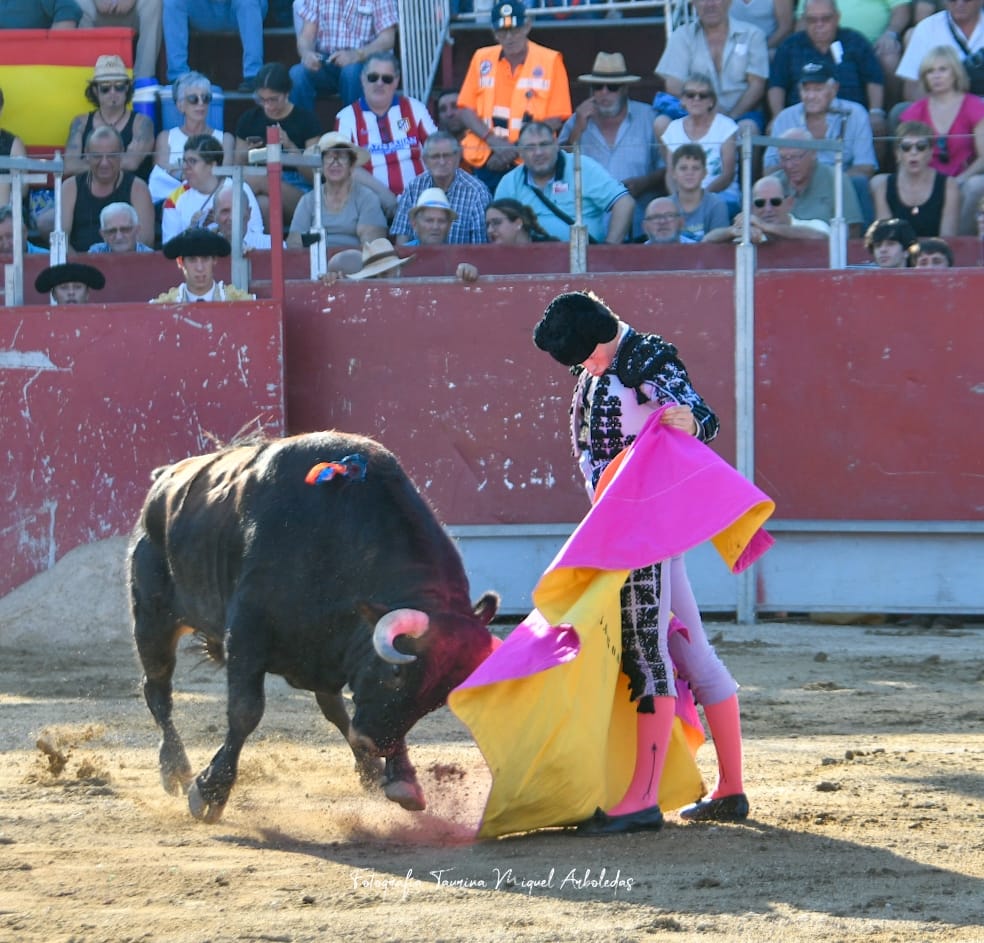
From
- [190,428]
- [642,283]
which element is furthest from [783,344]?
[190,428]

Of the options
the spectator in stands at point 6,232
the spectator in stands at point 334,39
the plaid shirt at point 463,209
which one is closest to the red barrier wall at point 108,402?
the spectator in stands at point 6,232

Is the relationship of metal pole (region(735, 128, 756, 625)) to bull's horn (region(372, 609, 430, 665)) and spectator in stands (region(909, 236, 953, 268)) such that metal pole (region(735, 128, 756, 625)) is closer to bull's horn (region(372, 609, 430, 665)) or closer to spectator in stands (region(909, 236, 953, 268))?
spectator in stands (region(909, 236, 953, 268))

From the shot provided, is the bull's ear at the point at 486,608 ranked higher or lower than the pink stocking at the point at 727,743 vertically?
higher

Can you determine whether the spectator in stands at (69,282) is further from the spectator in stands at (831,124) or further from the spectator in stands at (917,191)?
the spectator in stands at (917,191)

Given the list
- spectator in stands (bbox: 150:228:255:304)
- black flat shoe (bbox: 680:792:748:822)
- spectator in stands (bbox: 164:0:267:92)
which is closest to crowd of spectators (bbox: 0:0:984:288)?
spectator in stands (bbox: 150:228:255:304)

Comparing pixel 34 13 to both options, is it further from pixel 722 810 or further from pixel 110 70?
pixel 722 810

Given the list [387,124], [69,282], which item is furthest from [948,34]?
[69,282]

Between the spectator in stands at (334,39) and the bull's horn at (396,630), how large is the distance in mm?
6816

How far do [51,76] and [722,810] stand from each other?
795 centimetres

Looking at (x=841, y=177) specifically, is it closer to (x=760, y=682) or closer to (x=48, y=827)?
(x=760, y=682)

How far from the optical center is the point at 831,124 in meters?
8.81

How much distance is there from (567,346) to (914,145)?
4800 mm

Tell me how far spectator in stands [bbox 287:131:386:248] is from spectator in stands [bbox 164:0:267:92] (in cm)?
205

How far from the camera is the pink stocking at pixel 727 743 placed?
14.0 ft
